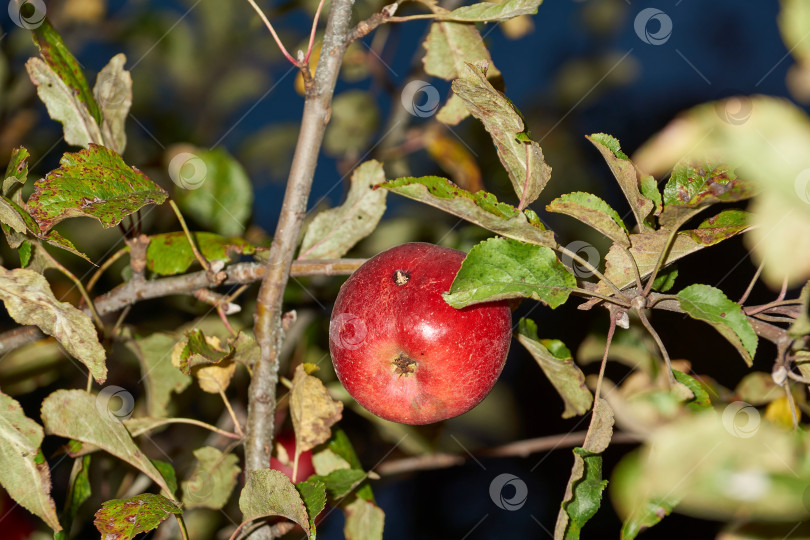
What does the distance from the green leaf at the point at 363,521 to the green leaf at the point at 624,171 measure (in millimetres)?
463

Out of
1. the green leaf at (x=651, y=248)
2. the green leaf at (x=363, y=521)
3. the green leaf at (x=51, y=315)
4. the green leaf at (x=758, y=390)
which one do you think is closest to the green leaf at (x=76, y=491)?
the green leaf at (x=51, y=315)

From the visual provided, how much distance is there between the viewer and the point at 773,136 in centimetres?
33

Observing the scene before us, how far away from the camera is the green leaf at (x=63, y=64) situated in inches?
26.9

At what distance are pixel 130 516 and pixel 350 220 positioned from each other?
39 centimetres

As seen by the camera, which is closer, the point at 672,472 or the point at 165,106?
the point at 672,472

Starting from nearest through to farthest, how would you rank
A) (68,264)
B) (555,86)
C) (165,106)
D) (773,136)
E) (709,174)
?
(773,136) → (709,174) → (68,264) → (165,106) → (555,86)

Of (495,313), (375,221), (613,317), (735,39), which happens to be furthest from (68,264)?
(735,39)

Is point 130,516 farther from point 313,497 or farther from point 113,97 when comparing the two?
point 113,97

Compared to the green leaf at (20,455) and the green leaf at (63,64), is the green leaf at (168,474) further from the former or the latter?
the green leaf at (63,64)

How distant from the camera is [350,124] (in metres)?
1.34

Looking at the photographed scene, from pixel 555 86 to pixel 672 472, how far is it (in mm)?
1506

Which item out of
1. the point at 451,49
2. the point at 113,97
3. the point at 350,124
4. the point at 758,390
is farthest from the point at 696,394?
the point at 350,124

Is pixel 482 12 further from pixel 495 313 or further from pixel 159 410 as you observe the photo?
pixel 159 410

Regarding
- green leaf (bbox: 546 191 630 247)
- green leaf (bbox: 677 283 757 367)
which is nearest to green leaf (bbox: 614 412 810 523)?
green leaf (bbox: 677 283 757 367)
